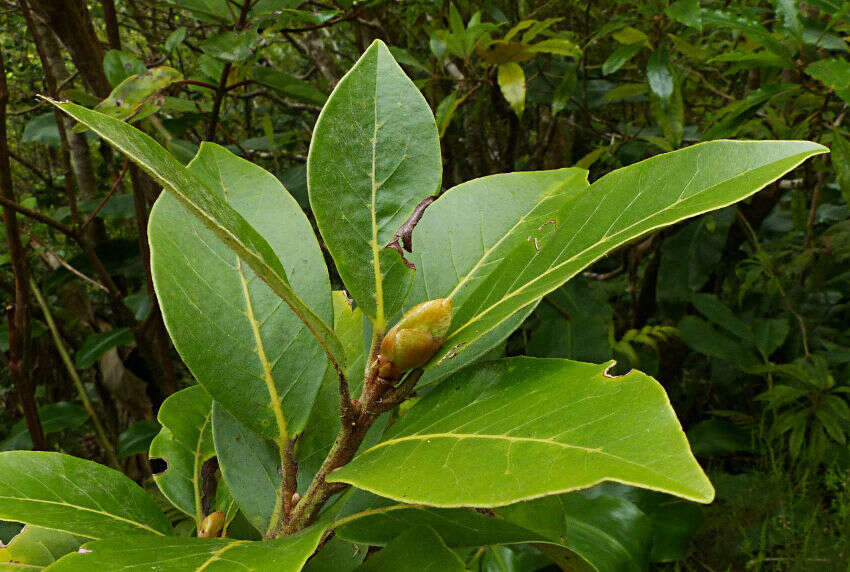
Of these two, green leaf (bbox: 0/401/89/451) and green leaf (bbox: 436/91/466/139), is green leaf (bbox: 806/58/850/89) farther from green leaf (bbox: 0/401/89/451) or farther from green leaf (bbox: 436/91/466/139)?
green leaf (bbox: 0/401/89/451)

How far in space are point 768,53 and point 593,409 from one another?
1.11 meters

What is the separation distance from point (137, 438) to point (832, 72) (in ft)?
4.24

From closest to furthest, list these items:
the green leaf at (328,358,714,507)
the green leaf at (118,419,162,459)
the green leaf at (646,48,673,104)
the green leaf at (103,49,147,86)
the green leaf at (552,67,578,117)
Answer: the green leaf at (328,358,714,507) → the green leaf at (103,49,147,86) → the green leaf at (118,419,162,459) → the green leaf at (646,48,673,104) → the green leaf at (552,67,578,117)

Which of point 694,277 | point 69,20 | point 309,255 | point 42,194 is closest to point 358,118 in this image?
point 309,255

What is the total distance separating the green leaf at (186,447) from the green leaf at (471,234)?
0.21 metres

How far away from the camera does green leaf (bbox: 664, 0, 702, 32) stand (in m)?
1.12

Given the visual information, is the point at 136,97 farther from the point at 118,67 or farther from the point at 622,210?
the point at 622,210

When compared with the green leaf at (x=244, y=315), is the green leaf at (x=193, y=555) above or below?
below

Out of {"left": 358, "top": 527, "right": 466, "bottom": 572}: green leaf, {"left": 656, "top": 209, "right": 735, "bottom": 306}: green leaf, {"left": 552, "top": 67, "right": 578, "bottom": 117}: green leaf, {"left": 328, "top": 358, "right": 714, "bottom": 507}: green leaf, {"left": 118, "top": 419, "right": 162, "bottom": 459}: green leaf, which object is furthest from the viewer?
{"left": 656, "top": 209, "right": 735, "bottom": 306}: green leaf

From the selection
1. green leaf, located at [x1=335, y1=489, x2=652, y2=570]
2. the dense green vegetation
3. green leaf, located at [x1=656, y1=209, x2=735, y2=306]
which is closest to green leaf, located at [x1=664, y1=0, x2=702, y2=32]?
the dense green vegetation

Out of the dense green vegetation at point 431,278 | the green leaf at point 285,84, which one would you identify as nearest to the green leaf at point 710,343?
the dense green vegetation at point 431,278

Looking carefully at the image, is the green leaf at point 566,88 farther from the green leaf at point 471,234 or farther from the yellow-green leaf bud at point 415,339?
the yellow-green leaf bud at point 415,339

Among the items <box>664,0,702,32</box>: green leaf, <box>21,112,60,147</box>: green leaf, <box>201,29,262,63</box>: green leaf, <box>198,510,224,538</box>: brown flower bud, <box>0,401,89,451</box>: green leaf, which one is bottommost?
<box>0,401,89,451</box>: green leaf

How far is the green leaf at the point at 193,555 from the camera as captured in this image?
0.28 m
